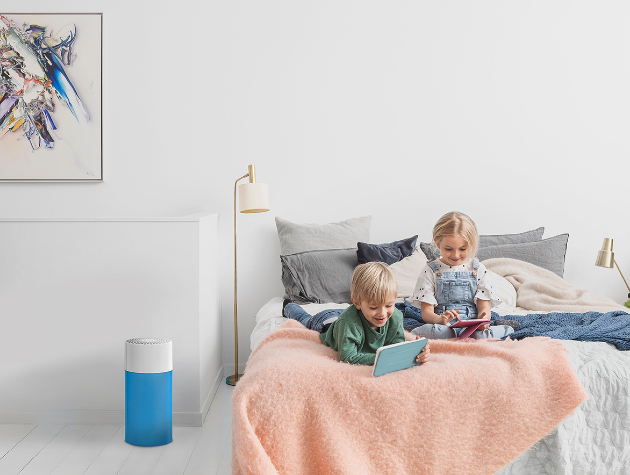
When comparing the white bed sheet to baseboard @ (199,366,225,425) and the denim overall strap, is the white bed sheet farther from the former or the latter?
baseboard @ (199,366,225,425)

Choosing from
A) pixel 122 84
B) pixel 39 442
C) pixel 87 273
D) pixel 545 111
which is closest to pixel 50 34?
pixel 122 84

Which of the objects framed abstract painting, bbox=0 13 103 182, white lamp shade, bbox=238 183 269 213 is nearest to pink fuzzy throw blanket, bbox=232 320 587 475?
white lamp shade, bbox=238 183 269 213

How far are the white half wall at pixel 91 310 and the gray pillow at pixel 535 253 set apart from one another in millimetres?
1576

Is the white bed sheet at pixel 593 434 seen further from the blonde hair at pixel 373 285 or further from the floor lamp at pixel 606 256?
the floor lamp at pixel 606 256

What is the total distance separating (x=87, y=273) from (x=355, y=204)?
1.56m

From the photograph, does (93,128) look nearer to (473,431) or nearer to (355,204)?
(355,204)

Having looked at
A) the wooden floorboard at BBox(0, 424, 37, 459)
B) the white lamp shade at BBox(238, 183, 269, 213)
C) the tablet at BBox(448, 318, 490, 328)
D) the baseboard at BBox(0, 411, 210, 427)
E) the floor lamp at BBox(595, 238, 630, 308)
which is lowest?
the wooden floorboard at BBox(0, 424, 37, 459)

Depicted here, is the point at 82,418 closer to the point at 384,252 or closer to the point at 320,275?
the point at 320,275

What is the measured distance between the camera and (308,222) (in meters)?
3.28

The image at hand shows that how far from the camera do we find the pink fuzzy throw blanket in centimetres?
138

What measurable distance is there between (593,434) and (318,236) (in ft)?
5.78

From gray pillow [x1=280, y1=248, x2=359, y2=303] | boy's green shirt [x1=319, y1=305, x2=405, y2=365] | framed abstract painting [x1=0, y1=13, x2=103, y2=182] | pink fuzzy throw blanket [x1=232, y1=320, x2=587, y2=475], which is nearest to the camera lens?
pink fuzzy throw blanket [x1=232, y1=320, x2=587, y2=475]

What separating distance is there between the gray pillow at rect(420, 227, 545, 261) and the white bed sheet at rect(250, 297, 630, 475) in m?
1.41

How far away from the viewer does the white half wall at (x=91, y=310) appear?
7.89 feet
